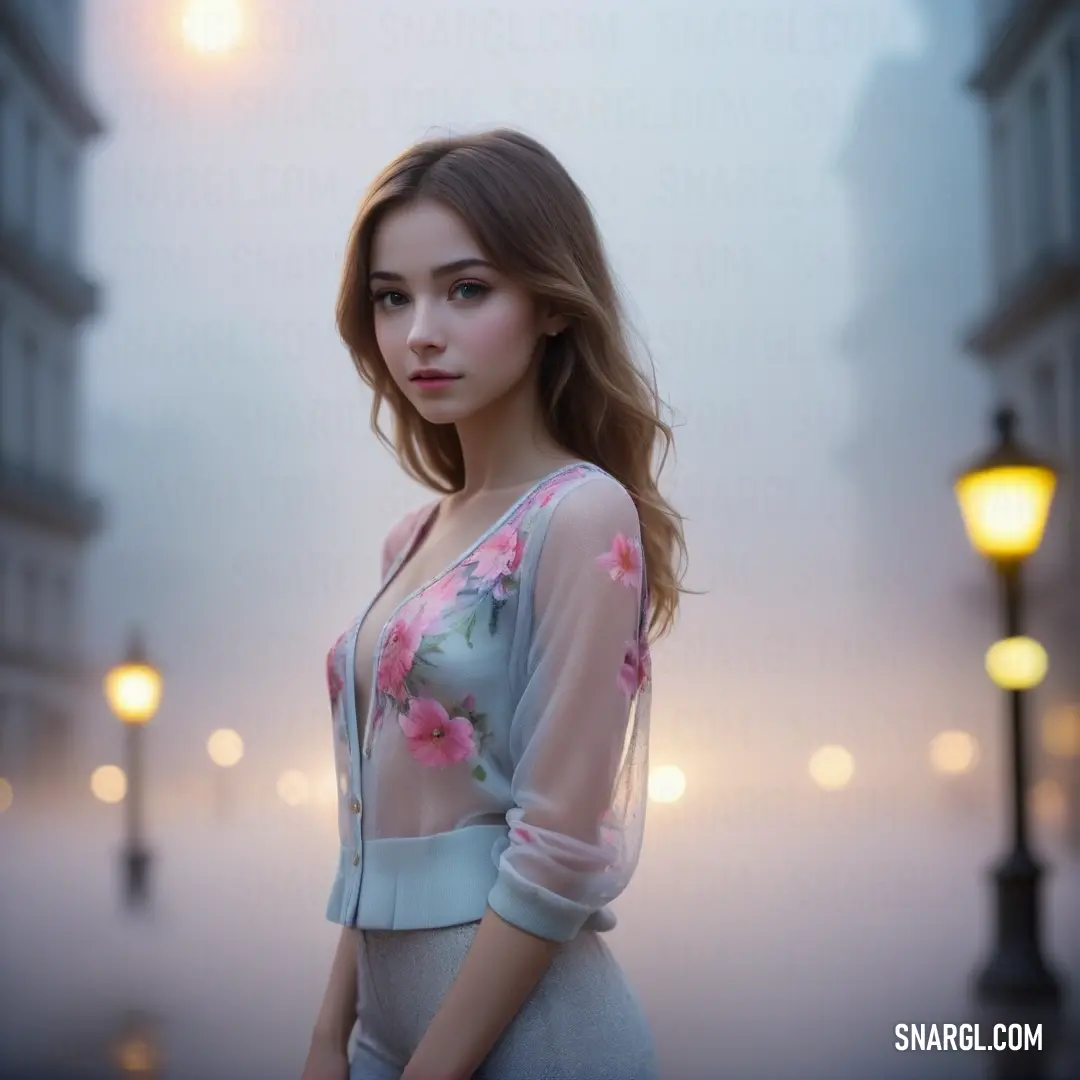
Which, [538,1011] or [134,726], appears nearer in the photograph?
[538,1011]

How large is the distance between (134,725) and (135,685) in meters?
0.46

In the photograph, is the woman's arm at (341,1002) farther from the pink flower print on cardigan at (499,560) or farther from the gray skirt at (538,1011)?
the pink flower print on cardigan at (499,560)

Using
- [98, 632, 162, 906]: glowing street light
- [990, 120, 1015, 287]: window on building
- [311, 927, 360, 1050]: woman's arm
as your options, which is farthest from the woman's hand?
[990, 120, 1015, 287]: window on building

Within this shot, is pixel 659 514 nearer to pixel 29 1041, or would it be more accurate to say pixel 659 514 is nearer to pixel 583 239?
pixel 583 239

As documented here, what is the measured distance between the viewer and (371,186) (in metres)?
1.91

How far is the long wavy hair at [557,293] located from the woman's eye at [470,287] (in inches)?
1.5

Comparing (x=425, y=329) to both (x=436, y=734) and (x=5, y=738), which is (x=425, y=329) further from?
(x=5, y=738)

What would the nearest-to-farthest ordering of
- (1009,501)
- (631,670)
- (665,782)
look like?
1. (631,670)
2. (1009,501)
3. (665,782)

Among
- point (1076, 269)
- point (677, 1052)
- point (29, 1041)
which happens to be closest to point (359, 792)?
point (677, 1052)

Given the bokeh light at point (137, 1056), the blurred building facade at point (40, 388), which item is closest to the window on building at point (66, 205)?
the blurred building facade at point (40, 388)

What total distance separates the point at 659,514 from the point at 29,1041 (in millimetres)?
6405

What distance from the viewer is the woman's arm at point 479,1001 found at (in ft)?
5.23

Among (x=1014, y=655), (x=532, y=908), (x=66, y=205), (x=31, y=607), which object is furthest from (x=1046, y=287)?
(x=532, y=908)

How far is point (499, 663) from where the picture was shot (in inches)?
67.2
